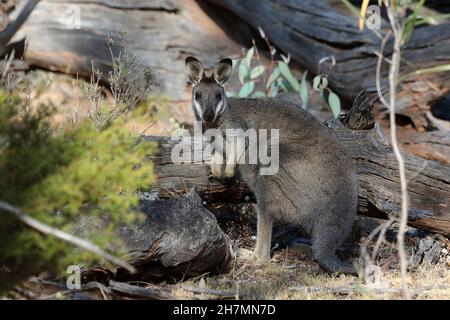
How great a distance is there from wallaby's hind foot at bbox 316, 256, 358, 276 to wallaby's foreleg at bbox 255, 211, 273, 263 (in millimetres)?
658

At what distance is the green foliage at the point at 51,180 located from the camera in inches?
164

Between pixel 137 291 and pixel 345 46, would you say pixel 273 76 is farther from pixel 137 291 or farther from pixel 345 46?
pixel 137 291

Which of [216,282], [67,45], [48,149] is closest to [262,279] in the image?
[216,282]

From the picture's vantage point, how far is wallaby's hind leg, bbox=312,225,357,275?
635cm

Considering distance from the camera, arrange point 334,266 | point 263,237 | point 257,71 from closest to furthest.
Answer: point 334,266
point 263,237
point 257,71

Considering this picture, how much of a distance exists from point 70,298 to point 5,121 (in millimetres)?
1470

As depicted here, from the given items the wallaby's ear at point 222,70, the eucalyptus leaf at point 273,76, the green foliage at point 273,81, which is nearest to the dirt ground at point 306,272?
the wallaby's ear at point 222,70

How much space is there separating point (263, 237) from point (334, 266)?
888 mm

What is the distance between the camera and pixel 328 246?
6469 mm

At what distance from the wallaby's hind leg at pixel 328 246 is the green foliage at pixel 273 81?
3.95 meters

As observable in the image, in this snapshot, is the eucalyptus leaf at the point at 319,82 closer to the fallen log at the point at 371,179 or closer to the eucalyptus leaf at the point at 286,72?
the eucalyptus leaf at the point at 286,72

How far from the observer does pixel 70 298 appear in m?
4.97

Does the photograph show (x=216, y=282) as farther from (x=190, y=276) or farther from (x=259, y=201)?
(x=259, y=201)

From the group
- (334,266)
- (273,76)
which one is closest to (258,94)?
(273,76)
